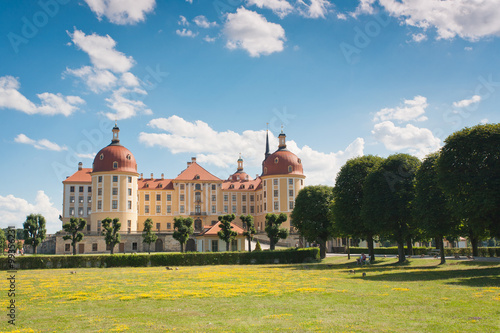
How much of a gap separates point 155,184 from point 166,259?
52.1m

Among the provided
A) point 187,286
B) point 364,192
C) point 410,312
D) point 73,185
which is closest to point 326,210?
point 364,192

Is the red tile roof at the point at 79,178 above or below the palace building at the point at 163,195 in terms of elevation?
above

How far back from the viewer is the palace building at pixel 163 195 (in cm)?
8400

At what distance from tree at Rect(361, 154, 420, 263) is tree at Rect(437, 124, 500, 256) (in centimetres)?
1001

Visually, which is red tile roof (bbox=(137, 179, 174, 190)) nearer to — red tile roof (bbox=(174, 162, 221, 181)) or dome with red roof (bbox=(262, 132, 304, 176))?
red tile roof (bbox=(174, 162, 221, 181))

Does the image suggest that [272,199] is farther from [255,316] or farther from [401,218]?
[255,316]

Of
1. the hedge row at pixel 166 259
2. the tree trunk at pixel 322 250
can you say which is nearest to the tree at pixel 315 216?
the tree trunk at pixel 322 250

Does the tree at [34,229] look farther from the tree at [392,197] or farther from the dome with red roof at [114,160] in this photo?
the tree at [392,197]

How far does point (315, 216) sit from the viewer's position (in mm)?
61312

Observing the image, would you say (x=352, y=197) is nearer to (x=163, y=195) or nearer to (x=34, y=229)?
(x=34, y=229)

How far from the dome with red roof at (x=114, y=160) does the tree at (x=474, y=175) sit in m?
66.7

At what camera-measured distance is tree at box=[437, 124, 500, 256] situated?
95.8 feet

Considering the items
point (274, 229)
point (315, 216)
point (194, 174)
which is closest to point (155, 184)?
point (194, 174)

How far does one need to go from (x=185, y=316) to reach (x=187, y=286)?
1051cm
